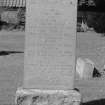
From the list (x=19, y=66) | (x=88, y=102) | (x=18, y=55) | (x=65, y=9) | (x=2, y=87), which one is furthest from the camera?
(x=18, y=55)

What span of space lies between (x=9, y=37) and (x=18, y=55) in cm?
680

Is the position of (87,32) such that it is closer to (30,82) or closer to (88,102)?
(88,102)

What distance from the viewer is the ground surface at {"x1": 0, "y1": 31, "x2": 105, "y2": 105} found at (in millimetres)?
8601

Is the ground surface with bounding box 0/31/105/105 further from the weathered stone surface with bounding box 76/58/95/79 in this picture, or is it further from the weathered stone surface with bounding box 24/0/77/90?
the weathered stone surface with bounding box 24/0/77/90

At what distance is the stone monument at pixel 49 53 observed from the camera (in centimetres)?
638

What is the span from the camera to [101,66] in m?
12.3

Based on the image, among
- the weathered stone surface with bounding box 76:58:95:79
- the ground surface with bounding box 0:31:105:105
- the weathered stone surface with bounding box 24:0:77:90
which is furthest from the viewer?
the weathered stone surface with bounding box 76:58:95:79

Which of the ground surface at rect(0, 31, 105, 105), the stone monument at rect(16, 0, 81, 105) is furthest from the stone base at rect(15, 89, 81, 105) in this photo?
the ground surface at rect(0, 31, 105, 105)

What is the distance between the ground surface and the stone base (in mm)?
1451

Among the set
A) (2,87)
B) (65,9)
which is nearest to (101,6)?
(2,87)

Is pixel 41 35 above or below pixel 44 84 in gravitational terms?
above

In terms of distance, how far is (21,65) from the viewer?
12.1 meters

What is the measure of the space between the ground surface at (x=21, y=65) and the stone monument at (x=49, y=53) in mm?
1504

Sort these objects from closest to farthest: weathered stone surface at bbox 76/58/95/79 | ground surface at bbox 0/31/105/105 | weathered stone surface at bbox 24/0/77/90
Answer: weathered stone surface at bbox 24/0/77/90 → ground surface at bbox 0/31/105/105 → weathered stone surface at bbox 76/58/95/79
